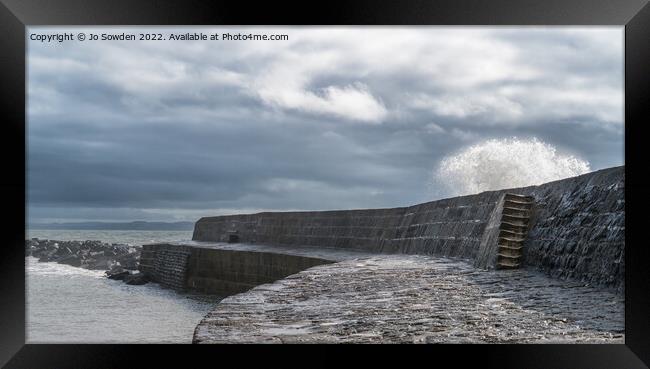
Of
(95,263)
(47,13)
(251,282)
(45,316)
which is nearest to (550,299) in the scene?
(47,13)

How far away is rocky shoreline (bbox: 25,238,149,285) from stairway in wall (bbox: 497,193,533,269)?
20163 millimetres

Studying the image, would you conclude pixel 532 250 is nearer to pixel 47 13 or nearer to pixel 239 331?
pixel 239 331

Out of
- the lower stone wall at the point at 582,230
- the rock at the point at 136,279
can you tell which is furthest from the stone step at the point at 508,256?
the rock at the point at 136,279

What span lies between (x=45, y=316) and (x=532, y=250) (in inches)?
507

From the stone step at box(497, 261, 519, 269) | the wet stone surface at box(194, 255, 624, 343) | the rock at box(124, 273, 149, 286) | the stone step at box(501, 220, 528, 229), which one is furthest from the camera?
the rock at box(124, 273, 149, 286)

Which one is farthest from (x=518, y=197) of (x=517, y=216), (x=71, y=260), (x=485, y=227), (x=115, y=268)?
(x=71, y=260)

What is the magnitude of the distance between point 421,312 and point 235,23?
98.9 inches

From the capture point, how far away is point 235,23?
4930mm

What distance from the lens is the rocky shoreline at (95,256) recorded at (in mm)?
31131

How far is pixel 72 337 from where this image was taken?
1361 centimetres

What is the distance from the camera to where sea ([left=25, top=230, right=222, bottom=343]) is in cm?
1336

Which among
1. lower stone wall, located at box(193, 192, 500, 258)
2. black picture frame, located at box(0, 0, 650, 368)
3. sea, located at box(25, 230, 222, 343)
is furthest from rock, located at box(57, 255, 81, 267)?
black picture frame, located at box(0, 0, 650, 368)

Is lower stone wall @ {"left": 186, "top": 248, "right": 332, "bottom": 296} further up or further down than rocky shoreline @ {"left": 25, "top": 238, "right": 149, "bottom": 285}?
further up

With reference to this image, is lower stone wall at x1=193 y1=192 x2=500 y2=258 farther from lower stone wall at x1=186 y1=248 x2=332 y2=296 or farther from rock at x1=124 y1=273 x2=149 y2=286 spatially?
rock at x1=124 y1=273 x2=149 y2=286
